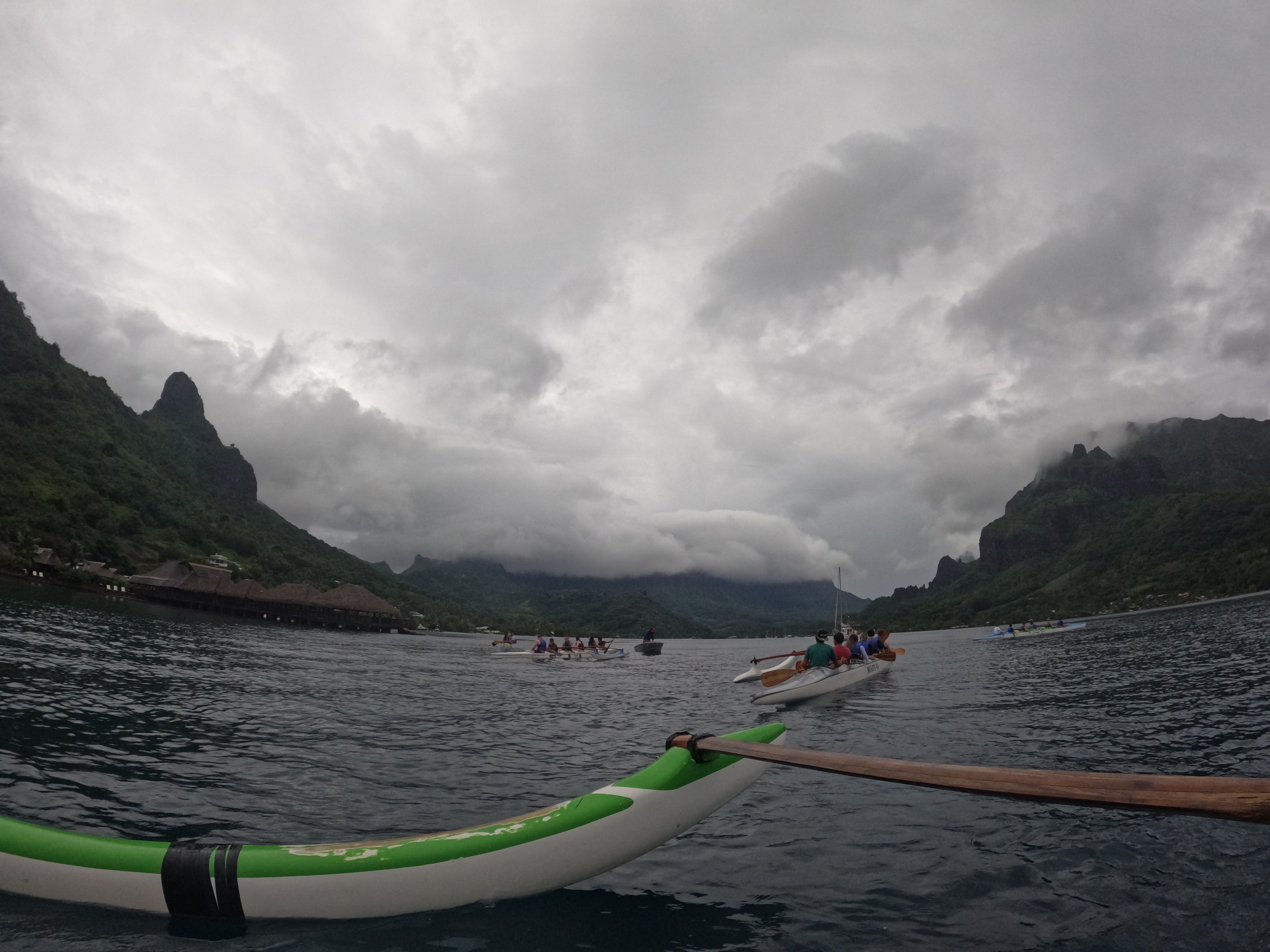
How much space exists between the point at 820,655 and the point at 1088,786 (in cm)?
2455

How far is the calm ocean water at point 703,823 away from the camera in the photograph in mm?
6457

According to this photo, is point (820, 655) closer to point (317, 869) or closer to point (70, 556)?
point (317, 869)

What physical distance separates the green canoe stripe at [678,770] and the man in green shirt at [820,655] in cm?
2067

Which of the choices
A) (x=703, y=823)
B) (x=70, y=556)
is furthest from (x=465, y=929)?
(x=70, y=556)

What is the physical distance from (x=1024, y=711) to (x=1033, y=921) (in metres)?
16.9

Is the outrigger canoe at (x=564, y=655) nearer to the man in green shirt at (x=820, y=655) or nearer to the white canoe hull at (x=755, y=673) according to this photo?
the white canoe hull at (x=755, y=673)

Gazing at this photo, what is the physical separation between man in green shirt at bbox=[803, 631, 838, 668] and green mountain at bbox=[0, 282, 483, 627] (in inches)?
3475

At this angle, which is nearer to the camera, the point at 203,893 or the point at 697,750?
the point at 203,893

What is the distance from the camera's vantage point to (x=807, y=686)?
2652 cm

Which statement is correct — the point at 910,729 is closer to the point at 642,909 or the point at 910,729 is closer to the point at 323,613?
the point at 642,909

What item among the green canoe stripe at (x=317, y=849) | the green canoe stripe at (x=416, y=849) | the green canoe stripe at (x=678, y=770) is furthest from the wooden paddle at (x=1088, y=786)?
the green canoe stripe at (x=317, y=849)

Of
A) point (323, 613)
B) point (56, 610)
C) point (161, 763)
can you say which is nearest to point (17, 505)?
point (323, 613)

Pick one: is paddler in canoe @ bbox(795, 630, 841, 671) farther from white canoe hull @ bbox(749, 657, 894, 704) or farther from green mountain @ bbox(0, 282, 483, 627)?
green mountain @ bbox(0, 282, 483, 627)

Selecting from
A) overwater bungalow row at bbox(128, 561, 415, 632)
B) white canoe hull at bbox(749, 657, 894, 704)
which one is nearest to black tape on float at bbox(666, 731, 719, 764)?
white canoe hull at bbox(749, 657, 894, 704)
